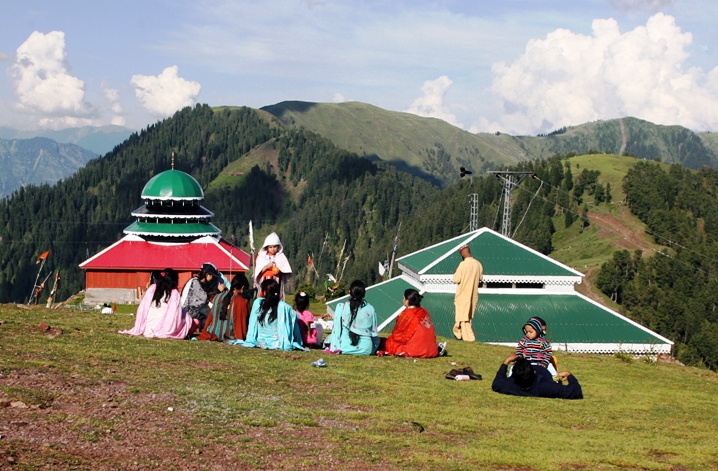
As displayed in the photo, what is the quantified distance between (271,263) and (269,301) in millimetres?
2724

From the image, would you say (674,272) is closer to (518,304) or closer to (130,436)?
(518,304)

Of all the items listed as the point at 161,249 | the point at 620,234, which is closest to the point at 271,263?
the point at 161,249

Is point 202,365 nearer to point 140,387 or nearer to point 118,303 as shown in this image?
point 140,387

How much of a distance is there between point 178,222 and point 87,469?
45476 millimetres

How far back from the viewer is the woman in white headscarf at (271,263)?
63.5ft

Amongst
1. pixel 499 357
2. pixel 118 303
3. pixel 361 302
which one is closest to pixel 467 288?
pixel 499 357

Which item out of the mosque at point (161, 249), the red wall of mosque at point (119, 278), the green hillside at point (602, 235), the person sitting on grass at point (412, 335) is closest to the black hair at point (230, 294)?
the person sitting on grass at point (412, 335)

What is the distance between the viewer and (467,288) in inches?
893

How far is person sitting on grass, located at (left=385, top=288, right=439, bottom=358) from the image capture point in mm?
17766

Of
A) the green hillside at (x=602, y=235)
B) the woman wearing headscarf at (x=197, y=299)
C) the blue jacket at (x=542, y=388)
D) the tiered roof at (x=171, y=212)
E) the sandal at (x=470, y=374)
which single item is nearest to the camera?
the blue jacket at (x=542, y=388)

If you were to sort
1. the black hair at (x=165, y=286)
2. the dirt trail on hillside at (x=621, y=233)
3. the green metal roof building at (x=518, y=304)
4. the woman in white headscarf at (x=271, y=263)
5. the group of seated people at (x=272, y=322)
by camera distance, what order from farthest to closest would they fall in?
the dirt trail on hillside at (x=621, y=233)
the green metal roof building at (x=518, y=304)
the woman in white headscarf at (x=271, y=263)
the group of seated people at (x=272, y=322)
the black hair at (x=165, y=286)

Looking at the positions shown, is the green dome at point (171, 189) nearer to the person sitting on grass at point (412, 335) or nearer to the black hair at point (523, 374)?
the person sitting on grass at point (412, 335)

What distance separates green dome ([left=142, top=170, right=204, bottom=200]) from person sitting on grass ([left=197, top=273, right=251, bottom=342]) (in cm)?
3474

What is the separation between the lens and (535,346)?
14711 mm
